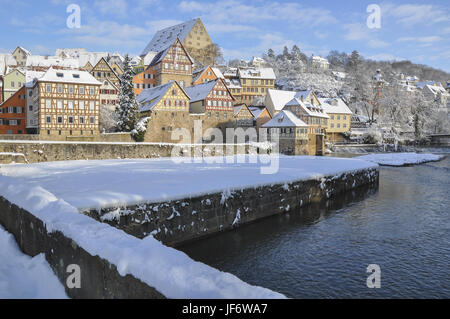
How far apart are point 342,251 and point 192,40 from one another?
100115 millimetres

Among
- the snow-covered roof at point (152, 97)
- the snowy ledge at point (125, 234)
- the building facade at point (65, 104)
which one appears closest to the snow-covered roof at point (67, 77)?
the building facade at point (65, 104)

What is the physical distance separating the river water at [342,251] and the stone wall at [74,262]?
6.09 m

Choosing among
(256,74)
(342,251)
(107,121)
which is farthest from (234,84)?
(342,251)

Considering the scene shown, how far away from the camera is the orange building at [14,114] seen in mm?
46906

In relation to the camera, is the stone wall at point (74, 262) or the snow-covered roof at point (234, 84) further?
the snow-covered roof at point (234, 84)

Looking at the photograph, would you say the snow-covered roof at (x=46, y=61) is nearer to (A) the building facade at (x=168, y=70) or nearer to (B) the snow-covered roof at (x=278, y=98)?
(A) the building facade at (x=168, y=70)

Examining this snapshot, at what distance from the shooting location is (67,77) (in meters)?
43.4

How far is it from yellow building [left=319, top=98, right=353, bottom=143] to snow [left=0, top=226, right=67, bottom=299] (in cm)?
7901

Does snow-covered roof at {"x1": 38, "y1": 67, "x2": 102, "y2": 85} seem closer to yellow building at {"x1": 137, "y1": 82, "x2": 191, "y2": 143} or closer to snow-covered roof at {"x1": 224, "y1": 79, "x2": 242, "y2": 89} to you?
yellow building at {"x1": 137, "y1": 82, "x2": 191, "y2": 143}

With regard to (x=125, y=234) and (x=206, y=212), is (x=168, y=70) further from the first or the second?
(x=125, y=234)
